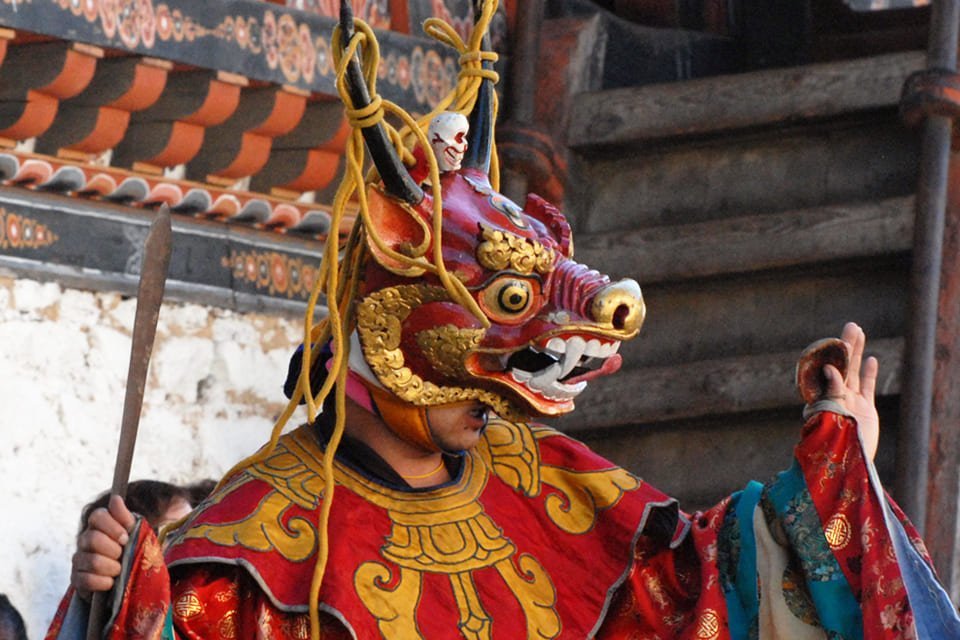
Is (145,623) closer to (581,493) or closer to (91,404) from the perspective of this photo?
(581,493)

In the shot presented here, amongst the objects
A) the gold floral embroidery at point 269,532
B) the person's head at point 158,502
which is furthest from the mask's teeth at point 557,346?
the person's head at point 158,502

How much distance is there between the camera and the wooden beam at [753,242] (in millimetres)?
6219

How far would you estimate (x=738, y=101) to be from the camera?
21.3ft

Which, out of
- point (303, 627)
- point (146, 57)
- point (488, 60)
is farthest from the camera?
point (146, 57)

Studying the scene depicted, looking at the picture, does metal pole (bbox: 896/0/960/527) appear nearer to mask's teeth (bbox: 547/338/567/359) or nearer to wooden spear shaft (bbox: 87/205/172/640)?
mask's teeth (bbox: 547/338/567/359)

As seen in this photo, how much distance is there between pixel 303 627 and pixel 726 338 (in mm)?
2921

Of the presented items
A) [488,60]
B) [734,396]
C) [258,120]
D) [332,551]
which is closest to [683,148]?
[734,396]

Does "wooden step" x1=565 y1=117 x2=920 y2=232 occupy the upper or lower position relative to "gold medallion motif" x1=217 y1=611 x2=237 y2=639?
upper

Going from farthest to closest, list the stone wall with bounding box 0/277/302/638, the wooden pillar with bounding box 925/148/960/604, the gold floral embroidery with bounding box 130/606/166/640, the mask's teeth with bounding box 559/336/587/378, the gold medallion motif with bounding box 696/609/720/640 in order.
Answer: the wooden pillar with bounding box 925/148/960/604, the stone wall with bounding box 0/277/302/638, the gold medallion motif with bounding box 696/609/720/640, the mask's teeth with bounding box 559/336/587/378, the gold floral embroidery with bounding box 130/606/166/640

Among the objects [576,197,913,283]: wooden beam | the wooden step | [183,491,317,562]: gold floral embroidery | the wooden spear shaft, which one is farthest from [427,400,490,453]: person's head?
the wooden step

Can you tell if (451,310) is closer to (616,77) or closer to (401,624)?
(401,624)

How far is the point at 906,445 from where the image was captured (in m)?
5.94

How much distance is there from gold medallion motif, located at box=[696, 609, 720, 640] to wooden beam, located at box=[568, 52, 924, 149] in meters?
2.71

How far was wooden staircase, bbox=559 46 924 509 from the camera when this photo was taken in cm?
626
